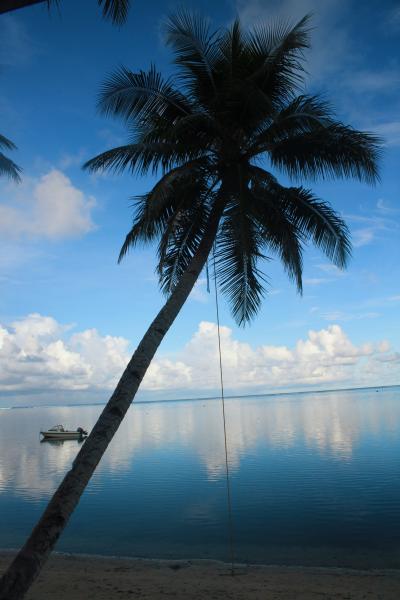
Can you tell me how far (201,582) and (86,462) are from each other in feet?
20.6

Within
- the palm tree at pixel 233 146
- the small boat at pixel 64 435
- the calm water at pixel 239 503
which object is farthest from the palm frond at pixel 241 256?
the small boat at pixel 64 435

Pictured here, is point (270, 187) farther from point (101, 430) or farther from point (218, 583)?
point (218, 583)

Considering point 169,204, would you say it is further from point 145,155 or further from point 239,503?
point 239,503

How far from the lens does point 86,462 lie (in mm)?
6074

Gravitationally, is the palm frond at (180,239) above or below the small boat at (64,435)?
above

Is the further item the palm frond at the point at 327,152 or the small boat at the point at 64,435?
the small boat at the point at 64,435

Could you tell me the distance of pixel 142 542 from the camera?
54.9ft

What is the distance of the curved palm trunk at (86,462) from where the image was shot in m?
5.12

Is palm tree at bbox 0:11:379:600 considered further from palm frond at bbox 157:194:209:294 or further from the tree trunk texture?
the tree trunk texture

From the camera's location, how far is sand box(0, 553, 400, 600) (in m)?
9.55

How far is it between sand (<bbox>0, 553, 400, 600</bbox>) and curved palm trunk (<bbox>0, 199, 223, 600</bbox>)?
496cm

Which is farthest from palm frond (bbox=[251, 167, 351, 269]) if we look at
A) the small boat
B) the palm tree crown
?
the small boat

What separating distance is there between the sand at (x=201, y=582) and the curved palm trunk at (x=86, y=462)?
4956 mm

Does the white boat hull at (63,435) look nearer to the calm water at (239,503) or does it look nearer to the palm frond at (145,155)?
the calm water at (239,503)
